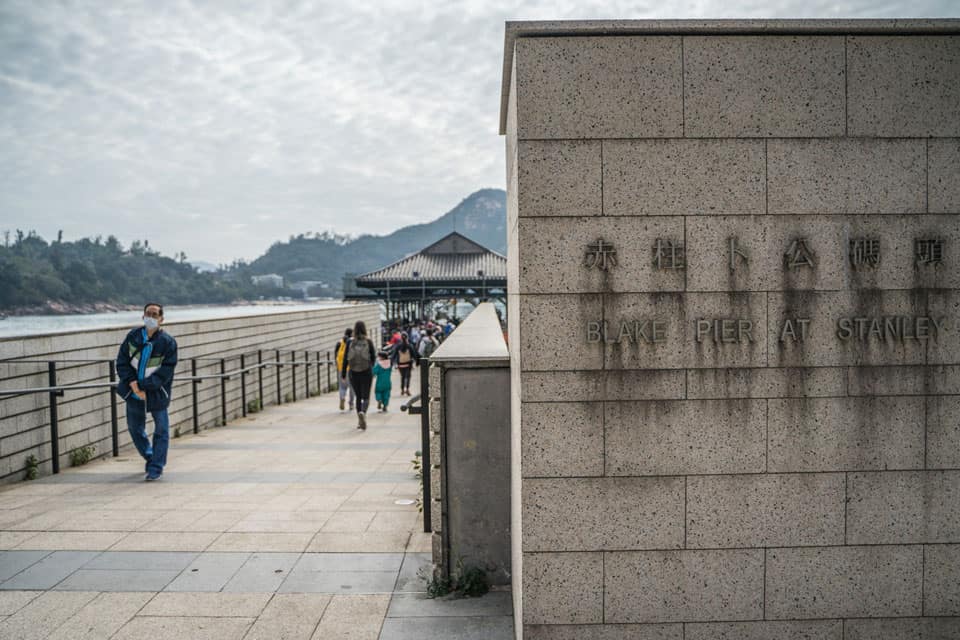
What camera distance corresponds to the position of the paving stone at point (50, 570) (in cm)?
431

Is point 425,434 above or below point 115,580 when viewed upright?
above

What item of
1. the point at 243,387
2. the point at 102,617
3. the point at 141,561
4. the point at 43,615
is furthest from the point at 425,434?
the point at 243,387

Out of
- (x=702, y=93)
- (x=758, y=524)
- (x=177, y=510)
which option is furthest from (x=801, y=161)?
(x=177, y=510)

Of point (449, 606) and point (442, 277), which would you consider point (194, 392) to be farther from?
point (442, 277)

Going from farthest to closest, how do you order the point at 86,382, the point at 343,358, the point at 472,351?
the point at 343,358 → the point at 86,382 → the point at 472,351

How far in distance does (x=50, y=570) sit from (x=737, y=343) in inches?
178

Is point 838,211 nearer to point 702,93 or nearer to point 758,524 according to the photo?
point 702,93

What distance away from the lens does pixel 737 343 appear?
3.34 m

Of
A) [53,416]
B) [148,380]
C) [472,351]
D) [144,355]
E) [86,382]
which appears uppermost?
[472,351]

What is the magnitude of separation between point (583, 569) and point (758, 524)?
88cm

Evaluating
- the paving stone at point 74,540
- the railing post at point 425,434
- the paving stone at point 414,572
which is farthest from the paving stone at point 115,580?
the railing post at point 425,434

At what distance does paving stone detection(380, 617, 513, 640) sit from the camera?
144 inches

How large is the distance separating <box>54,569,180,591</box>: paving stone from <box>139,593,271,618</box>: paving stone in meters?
0.21

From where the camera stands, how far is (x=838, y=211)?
10.9ft
